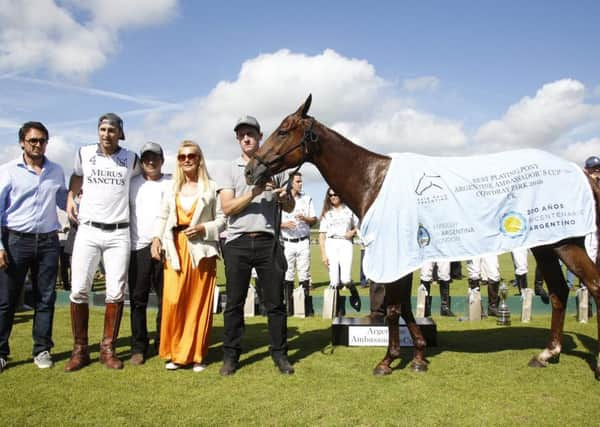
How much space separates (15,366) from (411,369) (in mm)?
4495

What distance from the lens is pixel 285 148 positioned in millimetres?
4629

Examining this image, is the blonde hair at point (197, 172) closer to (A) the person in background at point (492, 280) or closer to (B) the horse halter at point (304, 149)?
(B) the horse halter at point (304, 149)

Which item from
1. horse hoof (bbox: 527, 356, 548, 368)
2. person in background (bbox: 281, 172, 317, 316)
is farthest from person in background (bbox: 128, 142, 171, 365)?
horse hoof (bbox: 527, 356, 548, 368)

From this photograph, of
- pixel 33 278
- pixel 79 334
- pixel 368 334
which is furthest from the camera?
pixel 368 334

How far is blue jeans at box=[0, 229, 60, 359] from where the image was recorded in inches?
191

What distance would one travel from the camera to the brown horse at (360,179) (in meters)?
4.58

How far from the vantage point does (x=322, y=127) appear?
485 centimetres

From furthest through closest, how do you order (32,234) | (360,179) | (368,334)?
(368,334), (32,234), (360,179)

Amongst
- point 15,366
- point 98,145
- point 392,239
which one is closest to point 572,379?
point 392,239

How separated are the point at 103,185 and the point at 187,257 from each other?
123 cm

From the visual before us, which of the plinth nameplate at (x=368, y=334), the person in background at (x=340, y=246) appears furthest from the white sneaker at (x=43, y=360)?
the person in background at (x=340, y=246)

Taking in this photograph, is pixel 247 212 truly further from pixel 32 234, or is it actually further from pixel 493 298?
pixel 493 298

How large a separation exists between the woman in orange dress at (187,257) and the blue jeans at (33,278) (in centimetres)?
120

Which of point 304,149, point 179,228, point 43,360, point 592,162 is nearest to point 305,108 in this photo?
point 304,149
